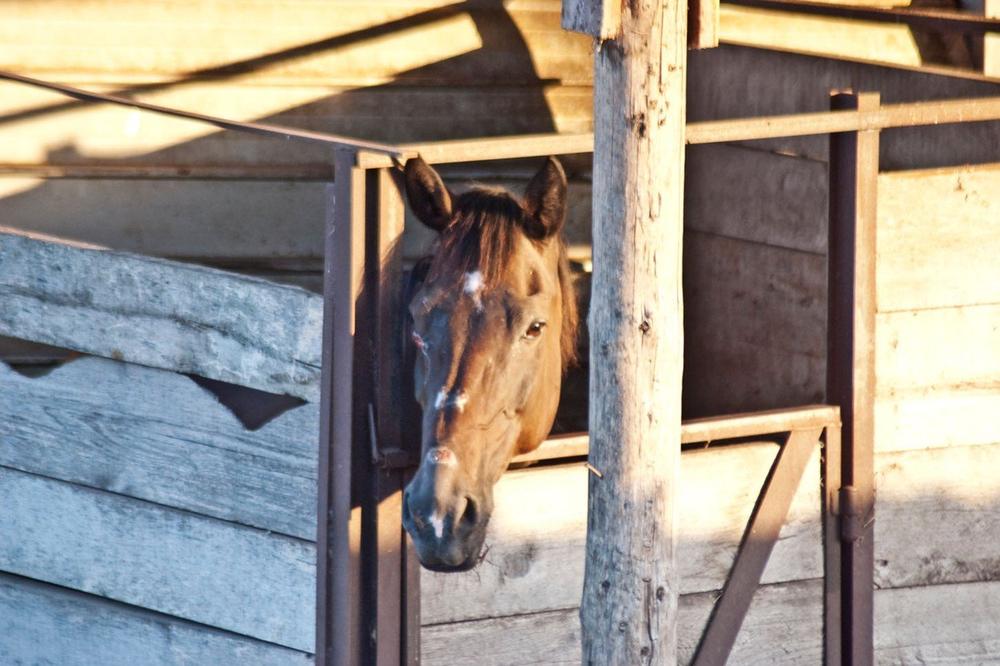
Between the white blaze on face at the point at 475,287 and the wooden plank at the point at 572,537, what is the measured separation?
0.46 m

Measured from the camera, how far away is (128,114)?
14.6 ft

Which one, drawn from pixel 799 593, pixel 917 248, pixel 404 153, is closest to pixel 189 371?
pixel 404 153

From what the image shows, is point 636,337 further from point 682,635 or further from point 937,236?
point 937,236

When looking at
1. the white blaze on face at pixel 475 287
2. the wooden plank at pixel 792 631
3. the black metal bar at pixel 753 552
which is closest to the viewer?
the white blaze on face at pixel 475 287

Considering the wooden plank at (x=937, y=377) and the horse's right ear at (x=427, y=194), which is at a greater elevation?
the horse's right ear at (x=427, y=194)

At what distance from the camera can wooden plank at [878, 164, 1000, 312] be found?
3273 mm

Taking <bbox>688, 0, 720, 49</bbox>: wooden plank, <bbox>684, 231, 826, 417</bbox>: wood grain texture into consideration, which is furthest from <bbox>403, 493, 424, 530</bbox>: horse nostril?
<bbox>684, 231, 826, 417</bbox>: wood grain texture

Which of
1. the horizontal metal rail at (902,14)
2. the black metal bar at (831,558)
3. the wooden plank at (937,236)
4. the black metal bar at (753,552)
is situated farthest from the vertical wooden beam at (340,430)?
the horizontal metal rail at (902,14)

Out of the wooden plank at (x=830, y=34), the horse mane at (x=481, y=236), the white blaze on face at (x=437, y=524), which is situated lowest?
the white blaze on face at (x=437, y=524)

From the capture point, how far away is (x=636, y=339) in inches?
101

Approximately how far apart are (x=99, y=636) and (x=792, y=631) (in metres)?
1.81

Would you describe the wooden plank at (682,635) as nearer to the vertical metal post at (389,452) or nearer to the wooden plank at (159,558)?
the vertical metal post at (389,452)

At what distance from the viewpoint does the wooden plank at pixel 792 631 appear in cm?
294

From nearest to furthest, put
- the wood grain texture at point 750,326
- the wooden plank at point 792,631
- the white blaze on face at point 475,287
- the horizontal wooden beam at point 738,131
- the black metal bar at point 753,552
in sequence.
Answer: the white blaze on face at point 475,287, the horizontal wooden beam at point 738,131, the wooden plank at point 792,631, the black metal bar at point 753,552, the wood grain texture at point 750,326
